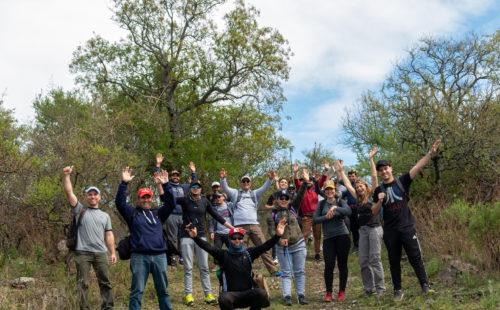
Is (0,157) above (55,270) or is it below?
above

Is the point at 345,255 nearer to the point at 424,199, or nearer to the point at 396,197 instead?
the point at 396,197

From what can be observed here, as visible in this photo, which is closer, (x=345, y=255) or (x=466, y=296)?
(x=466, y=296)

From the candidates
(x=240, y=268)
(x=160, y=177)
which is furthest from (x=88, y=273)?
(x=240, y=268)

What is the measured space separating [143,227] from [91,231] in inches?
34.0

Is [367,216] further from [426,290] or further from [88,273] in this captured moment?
[88,273]

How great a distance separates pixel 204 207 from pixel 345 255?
2.60 metres

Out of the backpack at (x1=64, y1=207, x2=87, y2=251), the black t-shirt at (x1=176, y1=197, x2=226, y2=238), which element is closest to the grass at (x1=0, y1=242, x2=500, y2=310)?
the backpack at (x1=64, y1=207, x2=87, y2=251)

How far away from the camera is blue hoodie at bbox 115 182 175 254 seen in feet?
18.4

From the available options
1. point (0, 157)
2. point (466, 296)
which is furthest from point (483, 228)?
point (0, 157)

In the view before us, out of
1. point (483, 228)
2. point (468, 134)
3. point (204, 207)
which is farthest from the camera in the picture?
point (468, 134)

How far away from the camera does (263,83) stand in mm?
20281

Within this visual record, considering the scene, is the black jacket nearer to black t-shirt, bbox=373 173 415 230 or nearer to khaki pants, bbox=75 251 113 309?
khaki pants, bbox=75 251 113 309

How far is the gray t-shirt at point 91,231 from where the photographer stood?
5.91 meters

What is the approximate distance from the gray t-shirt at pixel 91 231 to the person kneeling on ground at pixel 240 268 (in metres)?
1.48
